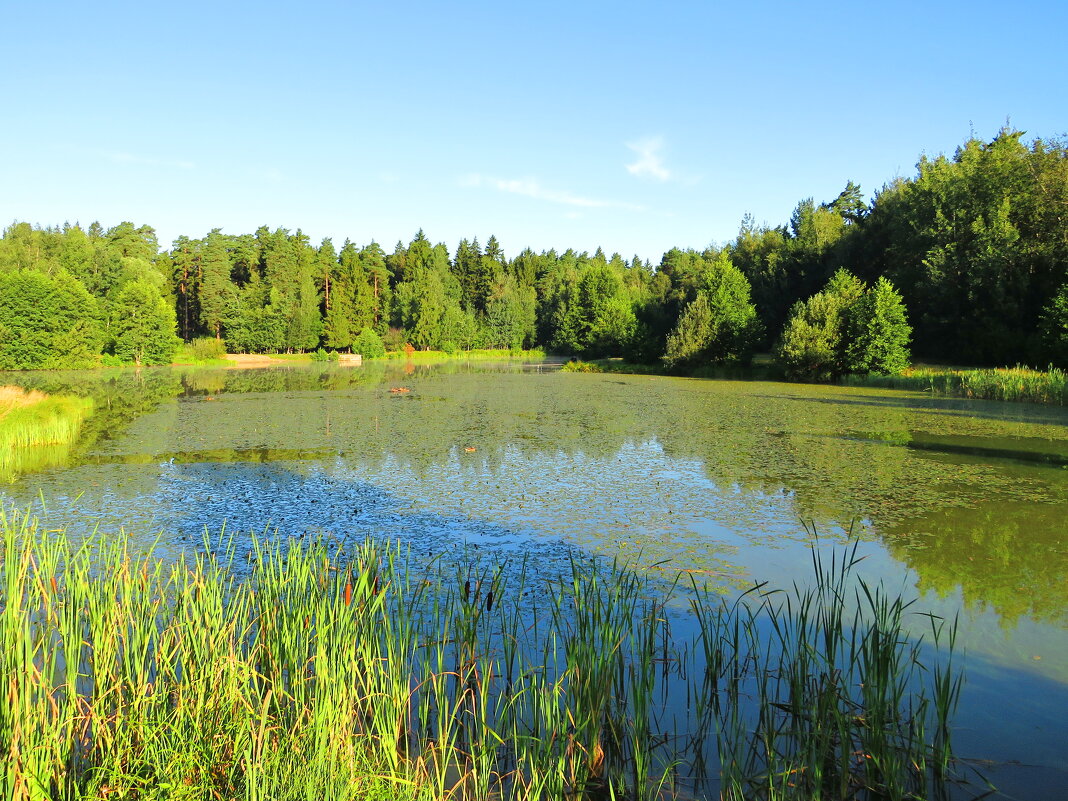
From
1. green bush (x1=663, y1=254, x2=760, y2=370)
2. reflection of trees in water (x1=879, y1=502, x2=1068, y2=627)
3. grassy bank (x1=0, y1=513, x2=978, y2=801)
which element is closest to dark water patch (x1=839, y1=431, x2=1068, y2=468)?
reflection of trees in water (x1=879, y1=502, x2=1068, y2=627)

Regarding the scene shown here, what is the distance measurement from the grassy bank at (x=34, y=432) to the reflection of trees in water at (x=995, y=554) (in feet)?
36.3

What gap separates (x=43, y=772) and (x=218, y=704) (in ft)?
2.03

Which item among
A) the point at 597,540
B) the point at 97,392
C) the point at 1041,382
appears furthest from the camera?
the point at 97,392

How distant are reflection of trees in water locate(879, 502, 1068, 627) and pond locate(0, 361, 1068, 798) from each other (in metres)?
0.03

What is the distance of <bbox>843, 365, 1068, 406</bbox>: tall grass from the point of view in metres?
18.9

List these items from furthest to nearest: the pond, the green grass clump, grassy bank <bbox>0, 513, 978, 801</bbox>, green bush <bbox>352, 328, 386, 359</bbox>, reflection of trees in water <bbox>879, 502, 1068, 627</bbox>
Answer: the green grass clump → green bush <bbox>352, 328, 386, 359</bbox> → reflection of trees in water <bbox>879, 502, 1068, 627</bbox> → the pond → grassy bank <bbox>0, 513, 978, 801</bbox>

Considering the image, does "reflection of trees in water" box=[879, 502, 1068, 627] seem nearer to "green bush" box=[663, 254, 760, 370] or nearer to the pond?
the pond

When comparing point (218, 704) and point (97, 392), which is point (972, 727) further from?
point (97, 392)

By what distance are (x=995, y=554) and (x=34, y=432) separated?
14579 mm

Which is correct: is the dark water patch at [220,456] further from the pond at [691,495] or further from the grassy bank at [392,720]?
the grassy bank at [392,720]

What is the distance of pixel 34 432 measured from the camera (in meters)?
13.0

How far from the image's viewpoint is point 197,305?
64875 millimetres

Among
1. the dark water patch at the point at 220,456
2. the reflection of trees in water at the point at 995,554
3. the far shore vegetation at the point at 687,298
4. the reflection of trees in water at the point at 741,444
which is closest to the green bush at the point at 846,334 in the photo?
the far shore vegetation at the point at 687,298

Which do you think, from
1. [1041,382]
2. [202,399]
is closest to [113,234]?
[202,399]
